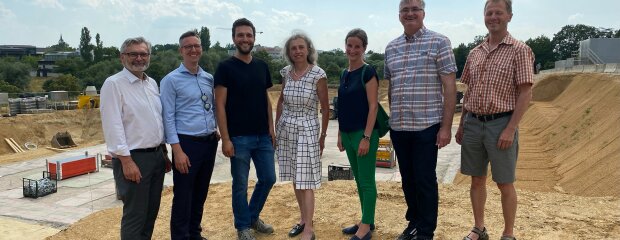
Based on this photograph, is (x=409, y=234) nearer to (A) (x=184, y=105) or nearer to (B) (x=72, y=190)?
(A) (x=184, y=105)

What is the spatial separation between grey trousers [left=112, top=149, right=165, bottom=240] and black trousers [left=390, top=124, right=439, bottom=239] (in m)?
1.98

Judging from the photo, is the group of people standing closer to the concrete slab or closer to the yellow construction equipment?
the concrete slab

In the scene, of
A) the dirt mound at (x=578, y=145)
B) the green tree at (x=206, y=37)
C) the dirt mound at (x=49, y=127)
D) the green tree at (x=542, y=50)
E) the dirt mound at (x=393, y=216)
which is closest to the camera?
the dirt mound at (x=393, y=216)

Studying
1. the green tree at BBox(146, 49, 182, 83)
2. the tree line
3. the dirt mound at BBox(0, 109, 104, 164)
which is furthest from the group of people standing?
the green tree at BBox(146, 49, 182, 83)

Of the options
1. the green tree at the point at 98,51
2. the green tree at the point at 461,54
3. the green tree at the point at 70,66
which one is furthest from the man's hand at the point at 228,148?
the green tree at the point at 98,51

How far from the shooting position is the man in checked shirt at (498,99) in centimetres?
339

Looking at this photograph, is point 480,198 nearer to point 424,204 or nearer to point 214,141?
point 424,204

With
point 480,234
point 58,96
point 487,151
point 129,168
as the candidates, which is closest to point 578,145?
point 480,234

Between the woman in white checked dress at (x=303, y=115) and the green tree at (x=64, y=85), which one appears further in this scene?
the green tree at (x=64, y=85)

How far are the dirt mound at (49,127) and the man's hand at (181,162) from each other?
96.9 ft

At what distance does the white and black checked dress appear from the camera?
153 inches

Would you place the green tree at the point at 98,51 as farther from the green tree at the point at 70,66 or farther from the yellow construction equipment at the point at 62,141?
the yellow construction equipment at the point at 62,141

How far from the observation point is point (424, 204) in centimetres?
367

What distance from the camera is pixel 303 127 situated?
3910mm
